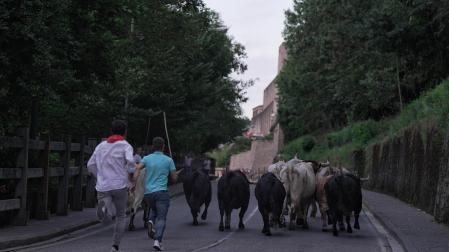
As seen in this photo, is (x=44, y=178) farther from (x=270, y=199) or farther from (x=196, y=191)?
(x=270, y=199)

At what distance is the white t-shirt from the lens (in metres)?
10.6

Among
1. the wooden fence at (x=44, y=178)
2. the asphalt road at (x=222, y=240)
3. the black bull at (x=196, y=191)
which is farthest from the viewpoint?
the black bull at (x=196, y=191)

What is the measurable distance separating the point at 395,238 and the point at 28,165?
808cm

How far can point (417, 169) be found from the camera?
80.5 ft

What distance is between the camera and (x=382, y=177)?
3425 centimetres

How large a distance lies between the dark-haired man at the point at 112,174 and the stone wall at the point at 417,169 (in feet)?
29.5

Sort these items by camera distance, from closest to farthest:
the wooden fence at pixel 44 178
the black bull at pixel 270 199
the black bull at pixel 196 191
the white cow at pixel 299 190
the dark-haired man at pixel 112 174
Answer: the dark-haired man at pixel 112 174, the black bull at pixel 270 199, the wooden fence at pixel 44 178, the white cow at pixel 299 190, the black bull at pixel 196 191

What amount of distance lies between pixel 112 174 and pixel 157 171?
1.88m

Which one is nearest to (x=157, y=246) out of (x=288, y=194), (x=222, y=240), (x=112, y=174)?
(x=112, y=174)

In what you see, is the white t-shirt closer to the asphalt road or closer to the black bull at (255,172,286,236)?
the asphalt road

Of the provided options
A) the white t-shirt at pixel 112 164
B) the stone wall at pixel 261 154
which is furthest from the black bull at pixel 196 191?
the stone wall at pixel 261 154

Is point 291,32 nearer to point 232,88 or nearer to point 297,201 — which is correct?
point 232,88

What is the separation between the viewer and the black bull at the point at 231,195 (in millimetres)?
15977

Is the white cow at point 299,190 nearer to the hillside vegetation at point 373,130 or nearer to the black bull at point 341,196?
the black bull at point 341,196
